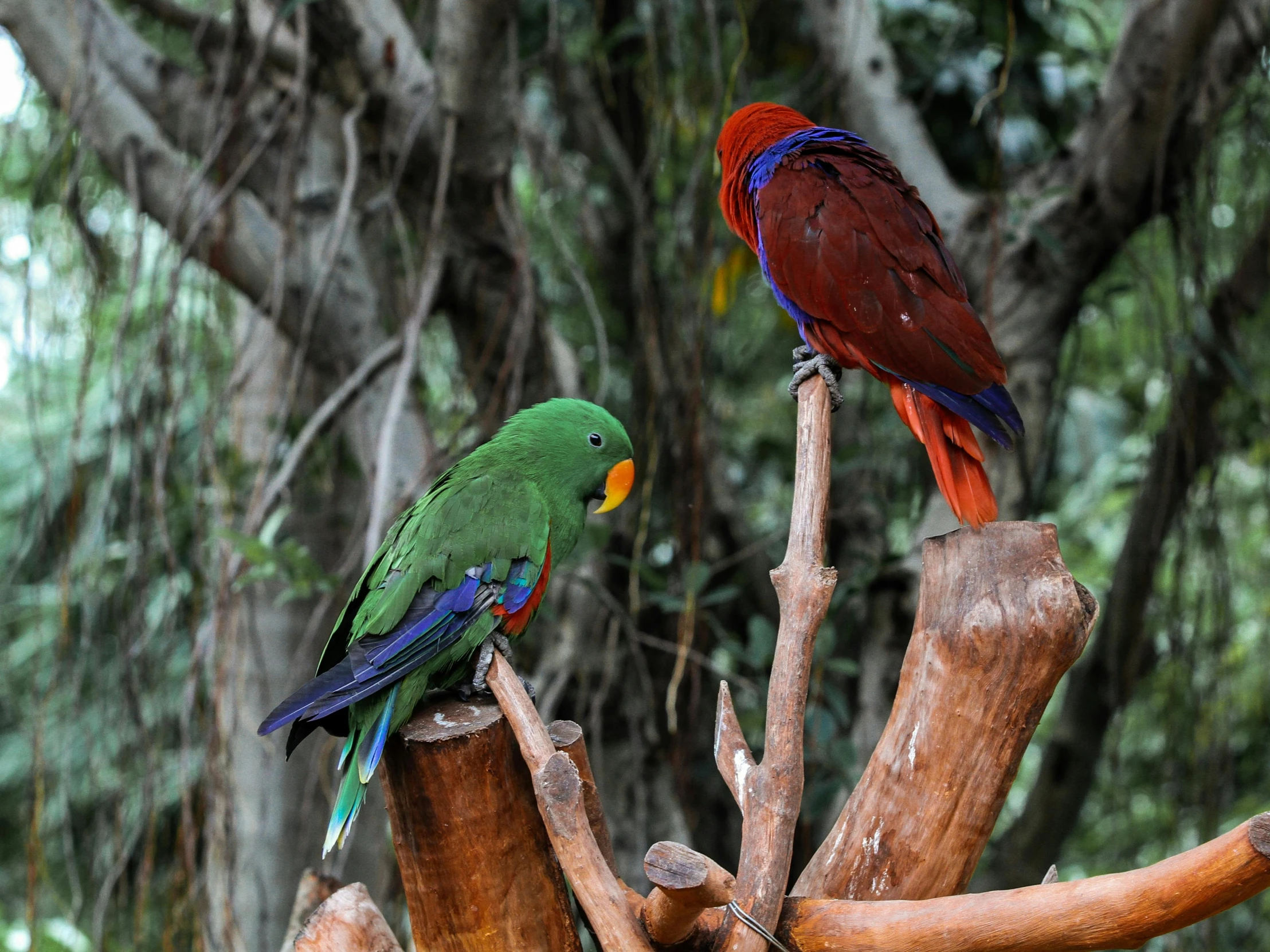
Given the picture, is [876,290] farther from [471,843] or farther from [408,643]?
[471,843]

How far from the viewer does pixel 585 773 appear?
1.45 meters

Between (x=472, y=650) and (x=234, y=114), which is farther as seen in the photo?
(x=234, y=114)

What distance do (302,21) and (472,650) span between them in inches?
67.0

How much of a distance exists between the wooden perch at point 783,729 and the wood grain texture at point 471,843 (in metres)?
0.26

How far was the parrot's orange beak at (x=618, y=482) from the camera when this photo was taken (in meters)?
1.69

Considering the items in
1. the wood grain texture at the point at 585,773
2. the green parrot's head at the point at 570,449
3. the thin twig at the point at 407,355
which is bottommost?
the wood grain texture at the point at 585,773

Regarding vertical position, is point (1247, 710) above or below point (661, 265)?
below

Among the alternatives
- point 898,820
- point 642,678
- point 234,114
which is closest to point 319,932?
point 898,820

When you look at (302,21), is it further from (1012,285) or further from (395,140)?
(1012,285)

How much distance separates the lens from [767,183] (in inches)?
69.1

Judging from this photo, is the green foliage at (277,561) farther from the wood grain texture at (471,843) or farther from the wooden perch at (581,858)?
the wooden perch at (581,858)

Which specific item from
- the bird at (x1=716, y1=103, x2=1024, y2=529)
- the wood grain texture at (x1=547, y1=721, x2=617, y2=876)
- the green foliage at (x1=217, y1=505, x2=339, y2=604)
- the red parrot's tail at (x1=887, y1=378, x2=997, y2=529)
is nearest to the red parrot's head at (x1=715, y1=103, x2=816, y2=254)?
the bird at (x1=716, y1=103, x2=1024, y2=529)

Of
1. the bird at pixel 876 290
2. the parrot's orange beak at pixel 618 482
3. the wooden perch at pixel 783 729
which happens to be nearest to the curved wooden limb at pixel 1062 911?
the wooden perch at pixel 783 729

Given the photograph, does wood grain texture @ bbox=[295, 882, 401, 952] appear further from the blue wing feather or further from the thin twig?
the thin twig
